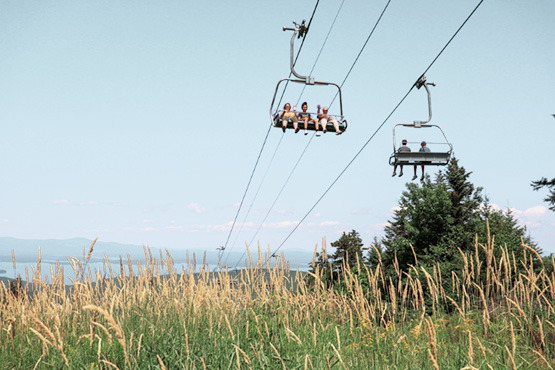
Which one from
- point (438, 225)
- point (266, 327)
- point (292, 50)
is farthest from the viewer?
point (438, 225)

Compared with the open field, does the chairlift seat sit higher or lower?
higher

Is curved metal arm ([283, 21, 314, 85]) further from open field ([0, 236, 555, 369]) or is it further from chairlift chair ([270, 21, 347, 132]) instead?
open field ([0, 236, 555, 369])

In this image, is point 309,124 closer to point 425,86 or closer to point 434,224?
point 425,86

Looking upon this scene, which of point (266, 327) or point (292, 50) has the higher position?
point (292, 50)

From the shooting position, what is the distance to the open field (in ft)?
13.0

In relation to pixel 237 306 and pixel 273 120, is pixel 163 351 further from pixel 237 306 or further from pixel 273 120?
pixel 273 120

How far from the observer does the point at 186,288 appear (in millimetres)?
5996

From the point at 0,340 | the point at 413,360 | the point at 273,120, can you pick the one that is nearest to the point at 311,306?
the point at 413,360

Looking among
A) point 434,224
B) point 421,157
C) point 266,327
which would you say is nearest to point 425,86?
point 421,157

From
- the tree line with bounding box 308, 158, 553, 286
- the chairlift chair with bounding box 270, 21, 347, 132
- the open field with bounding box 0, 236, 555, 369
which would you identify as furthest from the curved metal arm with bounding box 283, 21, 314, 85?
the tree line with bounding box 308, 158, 553, 286

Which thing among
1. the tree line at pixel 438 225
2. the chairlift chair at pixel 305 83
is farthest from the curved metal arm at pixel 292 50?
the tree line at pixel 438 225

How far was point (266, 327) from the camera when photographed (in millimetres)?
4344

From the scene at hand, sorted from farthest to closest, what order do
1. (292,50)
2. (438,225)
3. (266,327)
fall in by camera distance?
(438,225), (292,50), (266,327)

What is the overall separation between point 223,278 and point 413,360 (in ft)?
9.75
